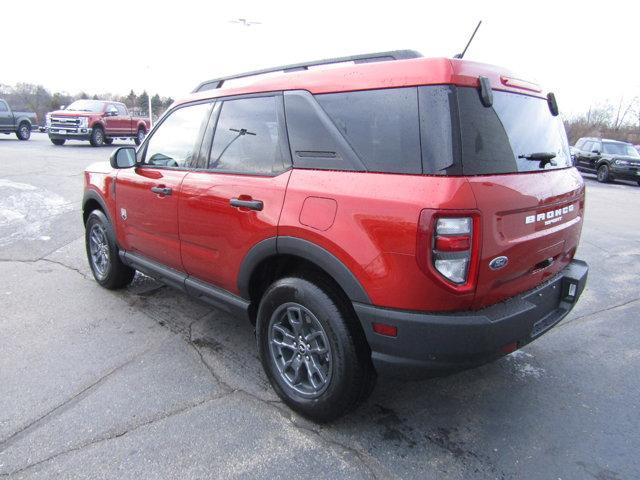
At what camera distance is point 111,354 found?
11.2 feet

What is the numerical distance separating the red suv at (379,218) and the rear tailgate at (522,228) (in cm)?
1

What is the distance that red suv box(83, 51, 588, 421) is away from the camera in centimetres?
212

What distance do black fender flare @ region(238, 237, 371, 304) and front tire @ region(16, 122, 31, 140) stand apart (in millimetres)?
23685

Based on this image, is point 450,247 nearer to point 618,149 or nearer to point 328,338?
point 328,338

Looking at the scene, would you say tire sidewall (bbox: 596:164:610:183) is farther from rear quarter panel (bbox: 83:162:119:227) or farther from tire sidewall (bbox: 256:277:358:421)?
tire sidewall (bbox: 256:277:358:421)

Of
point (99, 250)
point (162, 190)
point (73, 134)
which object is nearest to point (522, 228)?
point (162, 190)

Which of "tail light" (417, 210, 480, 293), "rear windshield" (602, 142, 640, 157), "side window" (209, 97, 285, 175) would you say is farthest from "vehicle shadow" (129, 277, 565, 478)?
"rear windshield" (602, 142, 640, 157)

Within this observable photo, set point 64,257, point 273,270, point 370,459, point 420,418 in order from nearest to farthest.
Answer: point 370,459 → point 420,418 → point 273,270 → point 64,257

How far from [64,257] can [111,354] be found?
2919mm

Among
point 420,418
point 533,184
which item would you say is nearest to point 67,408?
point 420,418

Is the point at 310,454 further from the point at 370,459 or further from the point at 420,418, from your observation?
the point at 420,418

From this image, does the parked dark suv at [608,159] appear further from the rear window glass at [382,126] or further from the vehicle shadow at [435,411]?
the rear window glass at [382,126]

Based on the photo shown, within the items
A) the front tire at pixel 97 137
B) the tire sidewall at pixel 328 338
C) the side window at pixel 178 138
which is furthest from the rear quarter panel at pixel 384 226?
the front tire at pixel 97 137

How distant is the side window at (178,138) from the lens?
3.46m
